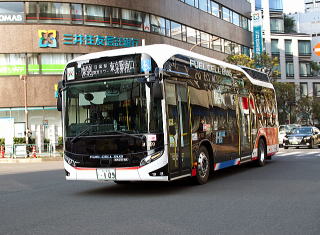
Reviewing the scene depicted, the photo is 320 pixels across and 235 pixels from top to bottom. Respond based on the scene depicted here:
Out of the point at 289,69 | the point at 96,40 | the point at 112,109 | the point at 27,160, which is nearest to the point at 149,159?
the point at 112,109

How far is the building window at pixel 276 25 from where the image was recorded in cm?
8169

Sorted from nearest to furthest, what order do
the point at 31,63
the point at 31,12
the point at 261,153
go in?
1. the point at 261,153
2. the point at 31,12
3. the point at 31,63

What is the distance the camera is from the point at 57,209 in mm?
8242

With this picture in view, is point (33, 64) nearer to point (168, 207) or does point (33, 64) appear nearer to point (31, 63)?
point (31, 63)

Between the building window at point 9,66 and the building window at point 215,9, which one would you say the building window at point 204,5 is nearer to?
the building window at point 215,9

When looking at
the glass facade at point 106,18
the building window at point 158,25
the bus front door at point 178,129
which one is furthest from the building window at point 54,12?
the bus front door at point 178,129

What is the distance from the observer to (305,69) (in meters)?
81.4

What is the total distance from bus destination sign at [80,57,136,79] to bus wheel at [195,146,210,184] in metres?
2.67

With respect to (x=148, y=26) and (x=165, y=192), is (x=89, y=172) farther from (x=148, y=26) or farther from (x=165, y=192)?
(x=148, y=26)

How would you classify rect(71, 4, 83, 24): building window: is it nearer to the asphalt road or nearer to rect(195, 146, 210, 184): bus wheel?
the asphalt road

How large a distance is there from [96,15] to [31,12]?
16.3 ft

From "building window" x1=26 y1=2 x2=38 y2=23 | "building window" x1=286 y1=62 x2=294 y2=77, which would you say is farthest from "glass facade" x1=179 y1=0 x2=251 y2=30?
"building window" x1=286 y1=62 x2=294 y2=77

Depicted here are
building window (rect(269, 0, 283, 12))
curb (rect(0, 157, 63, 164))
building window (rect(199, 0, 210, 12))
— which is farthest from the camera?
building window (rect(269, 0, 283, 12))

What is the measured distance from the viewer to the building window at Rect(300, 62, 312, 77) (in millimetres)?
81113
